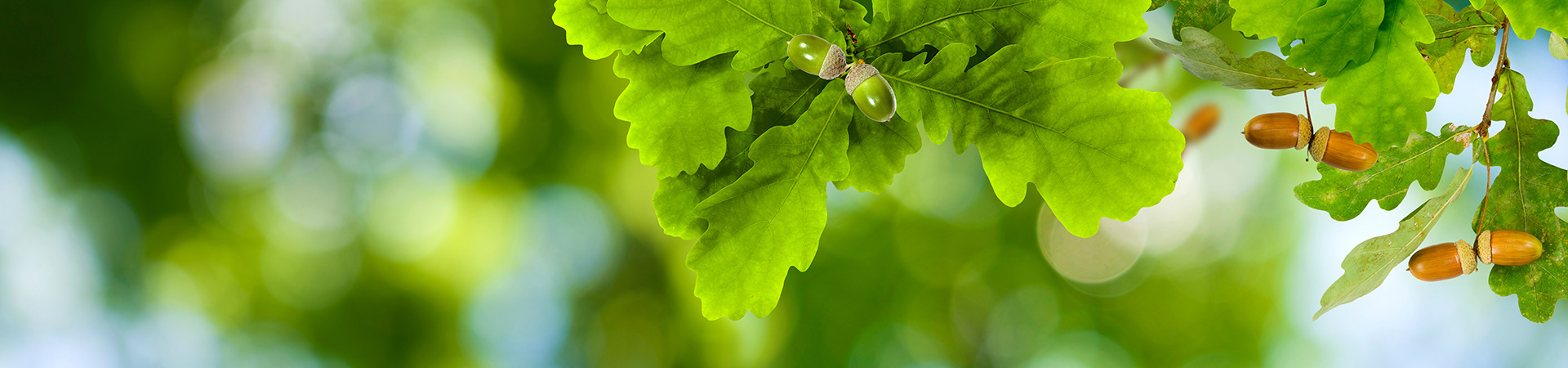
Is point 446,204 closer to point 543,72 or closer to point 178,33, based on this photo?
point 543,72

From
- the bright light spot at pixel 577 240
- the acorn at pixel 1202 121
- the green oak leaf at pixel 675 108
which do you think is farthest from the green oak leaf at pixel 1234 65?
the bright light spot at pixel 577 240

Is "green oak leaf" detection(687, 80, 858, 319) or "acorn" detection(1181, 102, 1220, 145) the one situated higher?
"green oak leaf" detection(687, 80, 858, 319)

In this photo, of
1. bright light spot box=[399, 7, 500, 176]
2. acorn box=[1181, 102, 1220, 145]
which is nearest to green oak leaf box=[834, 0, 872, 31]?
acorn box=[1181, 102, 1220, 145]

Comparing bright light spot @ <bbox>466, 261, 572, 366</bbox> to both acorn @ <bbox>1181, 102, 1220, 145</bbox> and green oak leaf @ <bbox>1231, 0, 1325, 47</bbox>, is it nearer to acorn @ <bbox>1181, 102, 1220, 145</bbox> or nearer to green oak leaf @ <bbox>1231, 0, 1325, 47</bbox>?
acorn @ <bbox>1181, 102, 1220, 145</bbox>

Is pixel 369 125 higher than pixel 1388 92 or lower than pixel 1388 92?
lower

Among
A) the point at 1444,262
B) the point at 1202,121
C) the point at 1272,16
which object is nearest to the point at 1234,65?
the point at 1272,16

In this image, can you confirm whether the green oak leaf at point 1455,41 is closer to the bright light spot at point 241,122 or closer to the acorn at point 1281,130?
the acorn at point 1281,130

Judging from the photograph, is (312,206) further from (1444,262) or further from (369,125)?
(1444,262)
